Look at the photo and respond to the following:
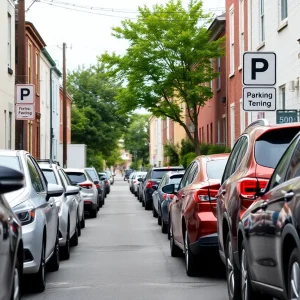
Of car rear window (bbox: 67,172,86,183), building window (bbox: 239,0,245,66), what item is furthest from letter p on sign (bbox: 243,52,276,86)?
building window (bbox: 239,0,245,66)

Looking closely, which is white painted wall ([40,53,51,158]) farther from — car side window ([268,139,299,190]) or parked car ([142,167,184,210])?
car side window ([268,139,299,190])

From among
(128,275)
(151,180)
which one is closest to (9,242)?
(128,275)

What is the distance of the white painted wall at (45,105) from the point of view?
48.1 meters

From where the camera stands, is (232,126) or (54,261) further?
(232,126)

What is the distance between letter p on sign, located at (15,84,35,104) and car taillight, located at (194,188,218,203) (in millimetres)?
13119

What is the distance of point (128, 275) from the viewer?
1160 centimetres

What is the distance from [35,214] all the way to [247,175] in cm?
254

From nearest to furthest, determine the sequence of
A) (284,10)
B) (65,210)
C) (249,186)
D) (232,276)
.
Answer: (249,186) < (232,276) < (65,210) < (284,10)

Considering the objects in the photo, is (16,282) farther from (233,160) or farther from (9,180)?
(233,160)

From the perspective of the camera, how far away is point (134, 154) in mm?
156750

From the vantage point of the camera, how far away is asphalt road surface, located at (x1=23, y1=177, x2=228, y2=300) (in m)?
9.84

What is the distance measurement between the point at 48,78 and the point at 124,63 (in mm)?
13445

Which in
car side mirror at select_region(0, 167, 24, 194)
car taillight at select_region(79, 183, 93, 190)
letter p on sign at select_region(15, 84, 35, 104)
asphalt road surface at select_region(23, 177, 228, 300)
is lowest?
asphalt road surface at select_region(23, 177, 228, 300)

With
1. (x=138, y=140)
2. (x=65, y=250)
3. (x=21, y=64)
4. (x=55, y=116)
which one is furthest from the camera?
(x=138, y=140)
